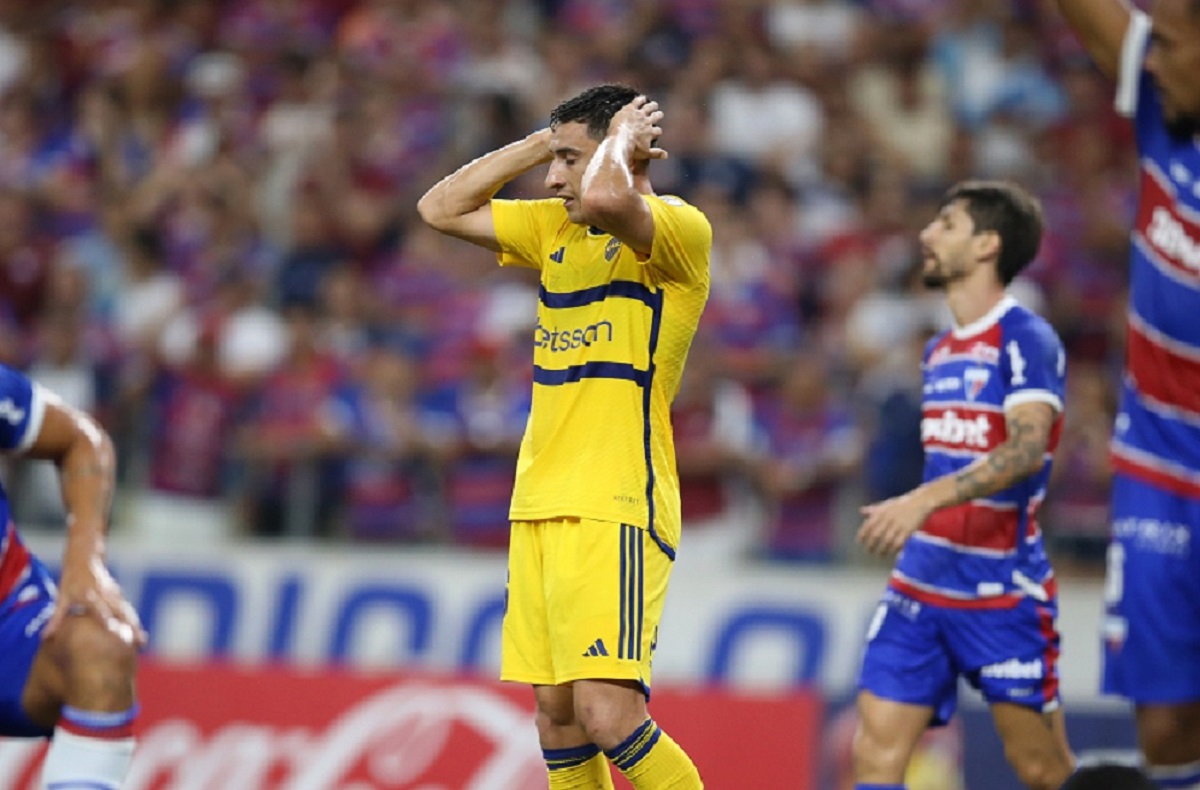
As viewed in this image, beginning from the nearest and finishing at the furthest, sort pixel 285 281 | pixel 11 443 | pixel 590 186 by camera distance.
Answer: pixel 590 186 → pixel 11 443 → pixel 285 281

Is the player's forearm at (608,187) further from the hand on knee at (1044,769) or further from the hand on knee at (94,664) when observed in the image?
the hand on knee at (1044,769)

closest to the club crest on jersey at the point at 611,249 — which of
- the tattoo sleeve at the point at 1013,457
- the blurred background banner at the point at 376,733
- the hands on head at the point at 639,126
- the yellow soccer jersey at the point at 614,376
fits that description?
the yellow soccer jersey at the point at 614,376

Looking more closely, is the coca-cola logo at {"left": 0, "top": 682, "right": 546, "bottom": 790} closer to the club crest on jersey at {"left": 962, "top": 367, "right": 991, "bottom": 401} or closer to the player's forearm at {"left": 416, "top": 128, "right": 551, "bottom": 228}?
the club crest on jersey at {"left": 962, "top": 367, "right": 991, "bottom": 401}

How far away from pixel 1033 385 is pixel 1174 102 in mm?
2231

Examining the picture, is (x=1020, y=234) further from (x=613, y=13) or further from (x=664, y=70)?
(x=613, y=13)

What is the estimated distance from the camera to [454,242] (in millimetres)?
12391

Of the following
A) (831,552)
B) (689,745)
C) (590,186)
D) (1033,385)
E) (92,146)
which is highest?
(92,146)

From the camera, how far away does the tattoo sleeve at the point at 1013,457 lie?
5996 mm

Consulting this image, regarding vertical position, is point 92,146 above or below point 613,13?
below

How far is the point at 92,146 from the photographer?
13883 mm

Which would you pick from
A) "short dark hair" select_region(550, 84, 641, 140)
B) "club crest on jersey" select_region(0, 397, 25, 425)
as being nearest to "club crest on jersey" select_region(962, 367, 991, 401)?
"short dark hair" select_region(550, 84, 641, 140)

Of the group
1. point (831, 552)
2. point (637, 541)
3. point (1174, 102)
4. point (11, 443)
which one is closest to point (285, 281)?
point (831, 552)

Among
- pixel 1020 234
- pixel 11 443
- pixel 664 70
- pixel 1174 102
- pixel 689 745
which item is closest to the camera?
pixel 1174 102

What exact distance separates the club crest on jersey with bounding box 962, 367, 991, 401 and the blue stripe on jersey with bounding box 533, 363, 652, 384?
1.47 m
